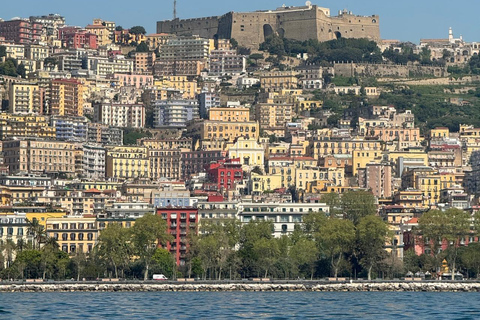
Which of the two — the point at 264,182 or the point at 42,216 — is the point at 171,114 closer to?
the point at 264,182

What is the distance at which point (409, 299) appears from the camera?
293 feet

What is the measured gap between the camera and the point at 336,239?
108 metres

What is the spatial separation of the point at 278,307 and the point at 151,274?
1158 inches

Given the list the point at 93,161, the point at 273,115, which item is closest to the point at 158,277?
the point at 93,161

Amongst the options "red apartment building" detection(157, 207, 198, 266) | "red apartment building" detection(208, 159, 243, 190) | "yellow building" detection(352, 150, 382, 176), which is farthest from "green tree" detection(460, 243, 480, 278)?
"yellow building" detection(352, 150, 382, 176)

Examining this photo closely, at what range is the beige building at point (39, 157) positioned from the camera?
15975cm

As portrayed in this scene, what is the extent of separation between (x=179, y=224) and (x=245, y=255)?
1088cm

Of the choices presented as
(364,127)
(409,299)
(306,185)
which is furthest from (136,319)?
(364,127)

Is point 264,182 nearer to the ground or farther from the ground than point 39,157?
nearer to the ground

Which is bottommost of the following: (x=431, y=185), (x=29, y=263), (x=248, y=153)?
(x=29, y=263)

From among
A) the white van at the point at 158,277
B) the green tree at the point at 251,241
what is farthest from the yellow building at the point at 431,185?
the white van at the point at 158,277

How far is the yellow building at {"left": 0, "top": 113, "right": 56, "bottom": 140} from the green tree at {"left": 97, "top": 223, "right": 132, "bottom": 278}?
63882 mm

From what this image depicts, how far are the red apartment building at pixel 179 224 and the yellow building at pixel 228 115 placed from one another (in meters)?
62.9

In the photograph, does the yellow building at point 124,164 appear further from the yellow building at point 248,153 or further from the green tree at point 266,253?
the green tree at point 266,253
